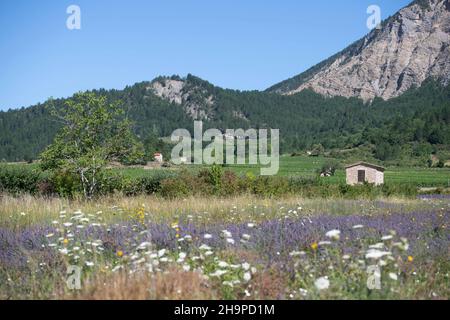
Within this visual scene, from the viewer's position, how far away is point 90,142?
17172mm

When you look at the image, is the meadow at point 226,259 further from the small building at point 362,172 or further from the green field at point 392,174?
the small building at point 362,172

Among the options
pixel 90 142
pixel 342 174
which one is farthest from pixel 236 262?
pixel 342 174

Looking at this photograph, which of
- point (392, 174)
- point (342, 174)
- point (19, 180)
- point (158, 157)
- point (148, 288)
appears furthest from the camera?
point (342, 174)

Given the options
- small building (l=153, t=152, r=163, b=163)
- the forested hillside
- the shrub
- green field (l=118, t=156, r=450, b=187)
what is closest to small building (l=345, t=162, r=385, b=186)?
green field (l=118, t=156, r=450, b=187)

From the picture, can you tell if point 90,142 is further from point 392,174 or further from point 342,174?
point 392,174

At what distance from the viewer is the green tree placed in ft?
55.2

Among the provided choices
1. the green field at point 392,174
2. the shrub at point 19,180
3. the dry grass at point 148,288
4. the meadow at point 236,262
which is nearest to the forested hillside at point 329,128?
the green field at point 392,174

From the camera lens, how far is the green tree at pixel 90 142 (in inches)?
662

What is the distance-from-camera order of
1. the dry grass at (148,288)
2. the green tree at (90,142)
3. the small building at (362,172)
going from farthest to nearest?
the small building at (362,172), the green tree at (90,142), the dry grass at (148,288)

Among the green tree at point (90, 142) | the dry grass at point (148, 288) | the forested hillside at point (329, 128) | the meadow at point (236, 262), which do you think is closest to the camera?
the dry grass at point (148, 288)

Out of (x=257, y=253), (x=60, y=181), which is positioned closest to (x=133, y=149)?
(x=60, y=181)

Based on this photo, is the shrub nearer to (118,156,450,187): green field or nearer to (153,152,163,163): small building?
(118,156,450,187): green field
